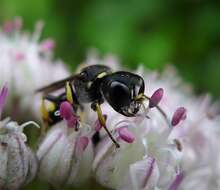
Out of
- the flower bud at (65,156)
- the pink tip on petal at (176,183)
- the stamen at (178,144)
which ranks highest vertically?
the flower bud at (65,156)

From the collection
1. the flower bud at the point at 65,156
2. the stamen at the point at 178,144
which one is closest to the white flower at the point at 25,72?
the flower bud at the point at 65,156

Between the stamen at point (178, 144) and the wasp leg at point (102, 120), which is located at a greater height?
the wasp leg at point (102, 120)

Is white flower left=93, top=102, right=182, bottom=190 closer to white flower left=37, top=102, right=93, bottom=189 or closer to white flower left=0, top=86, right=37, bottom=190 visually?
white flower left=37, top=102, right=93, bottom=189

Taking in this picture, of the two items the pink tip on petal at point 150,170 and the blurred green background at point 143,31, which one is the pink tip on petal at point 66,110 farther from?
the blurred green background at point 143,31

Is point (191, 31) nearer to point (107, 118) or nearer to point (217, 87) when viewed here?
point (217, 87)

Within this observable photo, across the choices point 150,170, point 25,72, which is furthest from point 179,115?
point 25,72

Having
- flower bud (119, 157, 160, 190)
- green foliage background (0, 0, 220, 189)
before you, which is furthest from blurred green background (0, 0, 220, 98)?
flower bud (119, 157, 160, 190)

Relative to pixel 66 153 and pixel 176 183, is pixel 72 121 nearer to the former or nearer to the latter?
pixel 66 153
